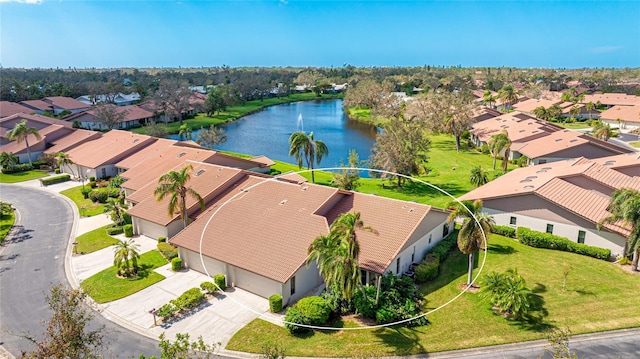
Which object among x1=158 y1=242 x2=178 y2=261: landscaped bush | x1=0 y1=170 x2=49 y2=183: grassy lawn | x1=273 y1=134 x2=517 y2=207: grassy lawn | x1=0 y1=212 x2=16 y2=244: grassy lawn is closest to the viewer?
x1=158 y1=242 x2=178 y2=261: landscaped bush

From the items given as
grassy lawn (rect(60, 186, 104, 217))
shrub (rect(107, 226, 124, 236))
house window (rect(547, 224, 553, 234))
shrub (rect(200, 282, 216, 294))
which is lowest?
shrub (rect(200, 282, 216, 294))

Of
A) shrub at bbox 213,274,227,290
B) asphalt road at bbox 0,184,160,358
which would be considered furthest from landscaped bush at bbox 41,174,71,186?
shrub at bbox 213,274,227,290

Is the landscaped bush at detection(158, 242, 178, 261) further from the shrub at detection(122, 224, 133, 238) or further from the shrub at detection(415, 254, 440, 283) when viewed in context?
the shrub at detection(415, 254, 440, 283)

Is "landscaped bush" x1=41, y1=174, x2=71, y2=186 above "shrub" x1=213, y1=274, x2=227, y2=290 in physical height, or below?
above

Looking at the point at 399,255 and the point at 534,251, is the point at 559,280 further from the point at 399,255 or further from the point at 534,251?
the point at 399,255

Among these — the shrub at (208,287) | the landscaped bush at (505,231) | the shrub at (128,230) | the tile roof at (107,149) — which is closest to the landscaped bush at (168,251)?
the shrub at (128,230)

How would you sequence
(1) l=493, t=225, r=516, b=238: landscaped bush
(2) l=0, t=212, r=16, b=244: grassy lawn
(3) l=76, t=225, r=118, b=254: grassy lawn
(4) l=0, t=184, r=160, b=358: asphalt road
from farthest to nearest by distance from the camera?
(2) l=0, t=212, r=16, b=244: grassy lawn, (1) l=493, t=225, r=516, b=238: landscaped bush, (3) l=76, t=225, r=118, b=254: grassy lawn, (4) l=0, t=184, r=160, b=358: asphalt road

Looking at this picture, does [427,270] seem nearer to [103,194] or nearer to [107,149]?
[103,194]
